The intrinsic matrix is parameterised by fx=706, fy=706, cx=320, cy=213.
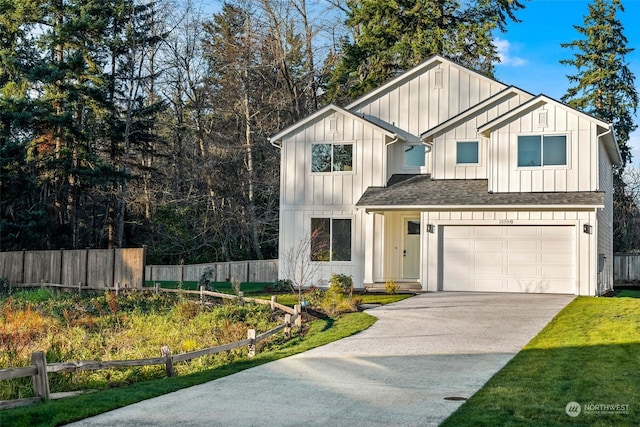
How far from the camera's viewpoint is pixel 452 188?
2325 centimetres

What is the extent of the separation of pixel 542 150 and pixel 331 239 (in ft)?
24.9

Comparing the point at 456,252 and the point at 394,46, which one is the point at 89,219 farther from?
the point at 456,252

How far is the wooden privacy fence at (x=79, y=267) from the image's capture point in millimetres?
23078

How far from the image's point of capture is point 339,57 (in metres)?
39.2

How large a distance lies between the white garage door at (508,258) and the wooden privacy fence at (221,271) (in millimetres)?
11598

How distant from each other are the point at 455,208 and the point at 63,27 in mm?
19604

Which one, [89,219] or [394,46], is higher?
[394,46]

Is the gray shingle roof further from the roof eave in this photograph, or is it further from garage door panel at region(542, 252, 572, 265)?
garage door panel at region(542, 252, 572, 265)

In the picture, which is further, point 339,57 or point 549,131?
point 339,57

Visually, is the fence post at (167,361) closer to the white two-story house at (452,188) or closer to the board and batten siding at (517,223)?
the white two-story house at (452,188)

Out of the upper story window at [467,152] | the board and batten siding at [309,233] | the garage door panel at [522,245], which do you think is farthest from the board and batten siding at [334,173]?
the garage door panel at [522,245]

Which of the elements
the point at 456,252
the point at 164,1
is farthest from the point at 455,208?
the point at 164,1

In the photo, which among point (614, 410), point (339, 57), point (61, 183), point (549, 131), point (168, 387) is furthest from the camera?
point (339, 57)

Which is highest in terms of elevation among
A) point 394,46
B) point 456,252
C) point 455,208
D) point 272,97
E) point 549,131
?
point 394,46
